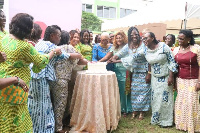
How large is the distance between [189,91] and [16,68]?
118 inches

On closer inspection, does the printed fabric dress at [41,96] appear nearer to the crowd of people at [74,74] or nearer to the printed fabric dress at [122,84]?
the crowd of people at [74,74]

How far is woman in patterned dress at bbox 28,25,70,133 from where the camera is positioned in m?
3.11

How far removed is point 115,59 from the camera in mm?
4777

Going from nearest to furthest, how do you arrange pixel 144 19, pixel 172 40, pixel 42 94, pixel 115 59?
1. pixel 42 94
2. pixel 115 59
3. pixel 172 40
4. pixel 144 19

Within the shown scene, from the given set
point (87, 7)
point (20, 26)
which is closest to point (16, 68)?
point (20, 26)

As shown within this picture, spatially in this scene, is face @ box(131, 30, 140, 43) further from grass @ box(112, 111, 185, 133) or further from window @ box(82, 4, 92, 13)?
window @ box(82, 4, 92, 13)

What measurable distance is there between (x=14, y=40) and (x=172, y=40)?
4.79m

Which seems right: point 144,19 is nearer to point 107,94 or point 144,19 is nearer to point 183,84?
point 183,84

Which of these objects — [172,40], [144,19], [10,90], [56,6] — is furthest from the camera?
[144,19]

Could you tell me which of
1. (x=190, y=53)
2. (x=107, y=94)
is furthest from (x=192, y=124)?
(x=107, y=94)

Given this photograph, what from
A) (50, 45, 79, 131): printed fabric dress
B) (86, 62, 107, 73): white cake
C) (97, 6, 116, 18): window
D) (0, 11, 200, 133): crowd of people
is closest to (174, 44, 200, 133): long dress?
(0, 11, 200, 133): crowd of people

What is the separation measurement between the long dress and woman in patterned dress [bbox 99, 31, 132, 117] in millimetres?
1294

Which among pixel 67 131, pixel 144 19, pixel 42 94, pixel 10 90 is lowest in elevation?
pixel 67 131

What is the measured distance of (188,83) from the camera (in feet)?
12.7
